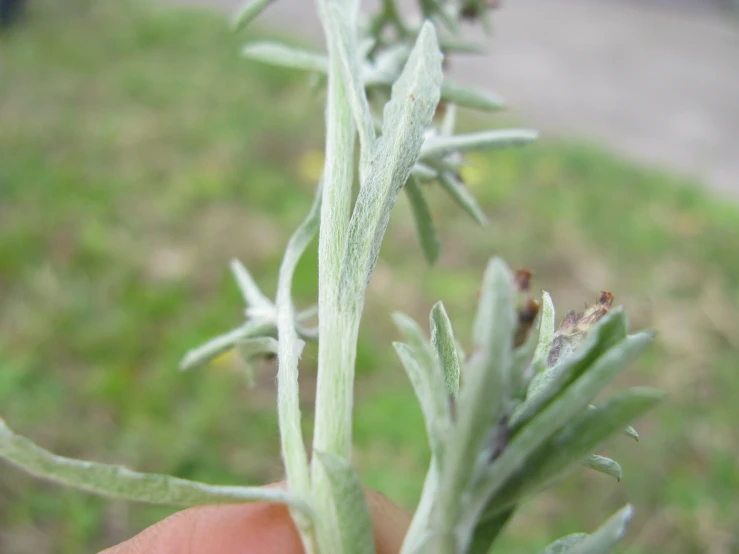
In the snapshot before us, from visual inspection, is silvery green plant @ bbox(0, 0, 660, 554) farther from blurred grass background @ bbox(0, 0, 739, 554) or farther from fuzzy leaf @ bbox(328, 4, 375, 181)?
blurred grass background @ bbox(0, 0, 739, 554)

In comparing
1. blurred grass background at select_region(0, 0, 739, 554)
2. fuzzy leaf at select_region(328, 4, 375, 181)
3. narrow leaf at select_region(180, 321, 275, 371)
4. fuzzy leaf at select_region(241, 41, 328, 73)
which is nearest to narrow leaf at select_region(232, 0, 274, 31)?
fuzzy leaf at select_region(241, 41, 328, 73)

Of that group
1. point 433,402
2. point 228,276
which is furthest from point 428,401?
point 228,276

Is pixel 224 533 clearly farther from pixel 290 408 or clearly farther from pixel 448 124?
pixel 448 124

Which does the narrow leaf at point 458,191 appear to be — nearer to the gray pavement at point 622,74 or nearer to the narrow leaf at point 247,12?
the narrow leaf at point 247,12

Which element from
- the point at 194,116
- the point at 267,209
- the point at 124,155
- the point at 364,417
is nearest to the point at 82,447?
the point at 364,417

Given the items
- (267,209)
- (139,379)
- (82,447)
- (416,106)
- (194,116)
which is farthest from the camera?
(194,116)

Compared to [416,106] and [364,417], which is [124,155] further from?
[416,106]
